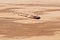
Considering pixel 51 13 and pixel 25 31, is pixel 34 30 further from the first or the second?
pixel 51 13

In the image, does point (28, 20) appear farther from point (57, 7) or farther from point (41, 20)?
point (57, 7)

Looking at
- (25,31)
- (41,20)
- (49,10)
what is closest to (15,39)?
(25,31)

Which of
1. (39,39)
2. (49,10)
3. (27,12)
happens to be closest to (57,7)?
(49,10)

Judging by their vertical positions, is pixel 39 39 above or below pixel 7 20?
below

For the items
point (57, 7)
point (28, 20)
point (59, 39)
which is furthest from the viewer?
point (57, 7)

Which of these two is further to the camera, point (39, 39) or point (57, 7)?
point (57, 7)

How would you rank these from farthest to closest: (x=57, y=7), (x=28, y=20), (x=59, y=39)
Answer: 1. (x=57, y=7)
2. (x=28, y=20)
3. (x=59, y=39)
